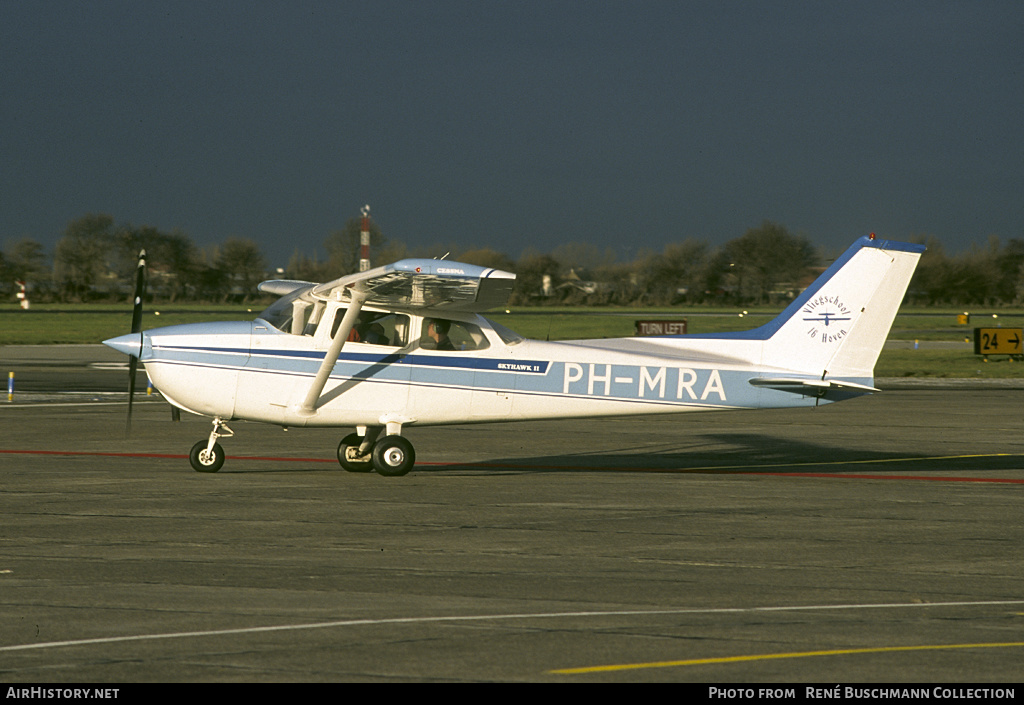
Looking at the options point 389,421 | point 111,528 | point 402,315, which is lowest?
point 111,528

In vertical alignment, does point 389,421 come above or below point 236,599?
above

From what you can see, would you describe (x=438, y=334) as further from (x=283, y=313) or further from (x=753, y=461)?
(x=753, y=461)

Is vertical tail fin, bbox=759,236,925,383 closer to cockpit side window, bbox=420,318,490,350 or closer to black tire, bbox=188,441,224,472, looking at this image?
cockpit side window, bbox=420,318,490,350

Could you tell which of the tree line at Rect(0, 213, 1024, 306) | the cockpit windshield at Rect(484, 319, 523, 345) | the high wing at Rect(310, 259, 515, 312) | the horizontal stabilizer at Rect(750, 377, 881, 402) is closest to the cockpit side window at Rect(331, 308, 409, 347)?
the high wing at Rect(310, 259, 515, 312)

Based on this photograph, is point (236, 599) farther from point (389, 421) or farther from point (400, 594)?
point (389, 421)

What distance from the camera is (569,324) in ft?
196

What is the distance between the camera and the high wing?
36.7ft

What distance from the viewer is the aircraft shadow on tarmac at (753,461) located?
1384 centimetres

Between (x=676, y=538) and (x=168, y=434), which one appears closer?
(x=676, y=538)

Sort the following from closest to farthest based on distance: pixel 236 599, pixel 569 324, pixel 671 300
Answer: pixel 236 599, pixel 569 324, pixel 671 300

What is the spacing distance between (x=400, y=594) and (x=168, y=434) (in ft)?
36.4

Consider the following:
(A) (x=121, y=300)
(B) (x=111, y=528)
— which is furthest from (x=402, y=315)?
(A) (x=121, y=300)

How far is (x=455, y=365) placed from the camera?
510 inches

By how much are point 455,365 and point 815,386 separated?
175 inches
